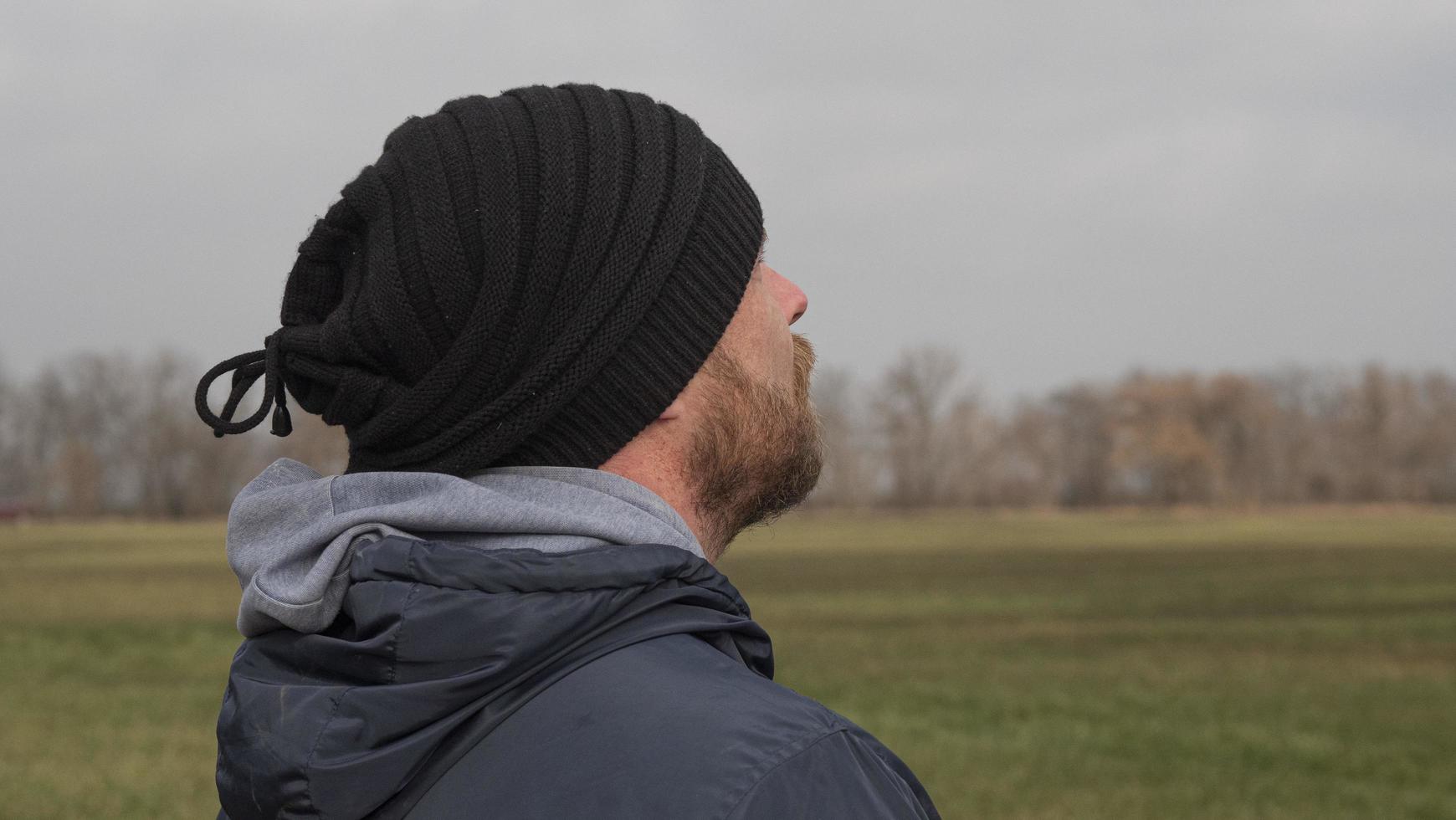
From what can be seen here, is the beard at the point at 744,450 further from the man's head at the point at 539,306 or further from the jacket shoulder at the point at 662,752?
the jacket shoulder at the point at 662,752

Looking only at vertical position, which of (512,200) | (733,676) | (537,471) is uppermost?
(512,200)

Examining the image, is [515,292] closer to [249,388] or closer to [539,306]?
[539,306]

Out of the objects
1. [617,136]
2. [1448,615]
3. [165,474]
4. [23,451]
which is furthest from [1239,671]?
[23,451]

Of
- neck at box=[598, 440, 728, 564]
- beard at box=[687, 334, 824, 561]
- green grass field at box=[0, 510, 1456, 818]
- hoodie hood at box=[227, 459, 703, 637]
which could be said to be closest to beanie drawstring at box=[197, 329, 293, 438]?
hoodie hood at box=[227, 459, 703, 637]

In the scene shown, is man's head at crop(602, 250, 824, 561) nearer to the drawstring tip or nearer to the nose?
the nose

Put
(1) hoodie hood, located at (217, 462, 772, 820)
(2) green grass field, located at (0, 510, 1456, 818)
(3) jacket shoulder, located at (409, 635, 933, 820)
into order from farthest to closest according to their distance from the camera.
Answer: (2) green grass field, located at (0, 510, 1456, 818) < (1) hoodie hood, located at (217, 462, 772, 820) < (3) jacket shoulder, located at (409, 635, 933, 820)

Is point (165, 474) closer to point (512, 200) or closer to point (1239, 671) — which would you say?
point (1239, 671)

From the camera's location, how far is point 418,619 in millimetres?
1522

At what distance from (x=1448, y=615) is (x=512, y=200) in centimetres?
2644

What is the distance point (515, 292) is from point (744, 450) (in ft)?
1.34

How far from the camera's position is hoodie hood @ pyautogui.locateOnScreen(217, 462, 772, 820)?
150 centimetres

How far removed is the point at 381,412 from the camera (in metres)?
1.82

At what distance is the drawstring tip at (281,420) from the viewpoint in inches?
78.2

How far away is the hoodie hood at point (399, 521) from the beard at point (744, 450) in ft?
0.36
